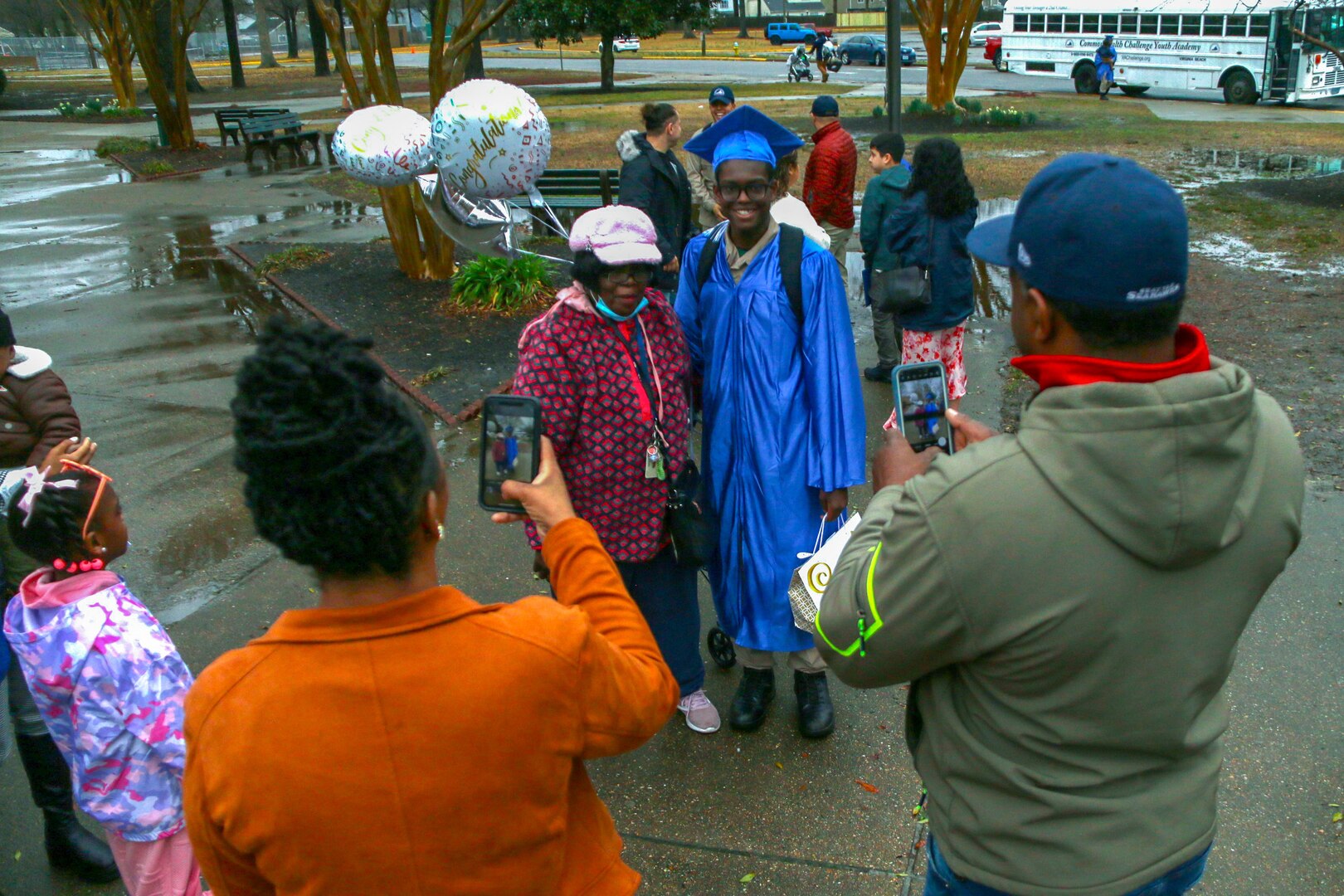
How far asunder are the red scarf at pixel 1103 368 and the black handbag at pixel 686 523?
6.00 ft

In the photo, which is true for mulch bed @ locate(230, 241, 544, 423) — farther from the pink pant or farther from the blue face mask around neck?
the pink pant

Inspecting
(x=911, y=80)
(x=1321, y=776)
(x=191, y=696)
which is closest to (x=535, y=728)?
(x=191, y=696)

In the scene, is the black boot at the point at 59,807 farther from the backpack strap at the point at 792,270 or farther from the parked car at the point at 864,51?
the parked car at the point at 864,51

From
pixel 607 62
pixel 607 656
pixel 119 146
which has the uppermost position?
pixel 607 62

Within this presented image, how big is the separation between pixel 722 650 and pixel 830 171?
4.99 metres

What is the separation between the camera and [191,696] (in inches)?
56.5

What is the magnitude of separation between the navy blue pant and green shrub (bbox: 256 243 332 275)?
8156 millimetres

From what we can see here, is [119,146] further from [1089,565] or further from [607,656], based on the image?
[1089,565]

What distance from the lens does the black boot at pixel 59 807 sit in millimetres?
3125

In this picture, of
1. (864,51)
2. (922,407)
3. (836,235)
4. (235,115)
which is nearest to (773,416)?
(922,407)

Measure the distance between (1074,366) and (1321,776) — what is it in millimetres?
2614

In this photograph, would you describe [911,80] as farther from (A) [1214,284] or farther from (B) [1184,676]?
(B) [1184,676]

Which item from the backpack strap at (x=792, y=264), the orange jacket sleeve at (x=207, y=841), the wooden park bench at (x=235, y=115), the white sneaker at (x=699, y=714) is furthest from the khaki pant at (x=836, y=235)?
the wooden park bench at (x=235, y=115)

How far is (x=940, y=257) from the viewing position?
5758 mm
